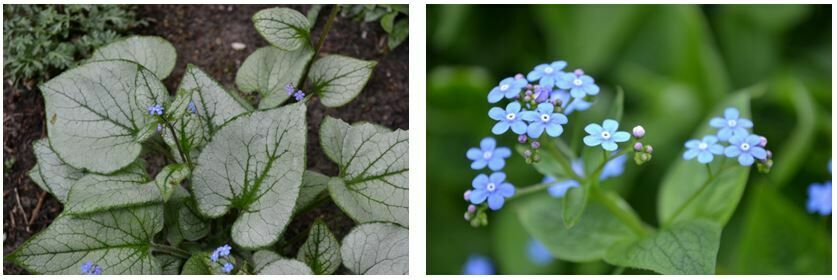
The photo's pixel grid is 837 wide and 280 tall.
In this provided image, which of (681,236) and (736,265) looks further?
(736,265)

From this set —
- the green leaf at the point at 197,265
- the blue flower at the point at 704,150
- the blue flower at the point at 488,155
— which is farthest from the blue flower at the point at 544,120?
the green leaf at the point at 197,265

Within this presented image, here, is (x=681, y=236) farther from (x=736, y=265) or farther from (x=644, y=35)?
(x=644, y=35)

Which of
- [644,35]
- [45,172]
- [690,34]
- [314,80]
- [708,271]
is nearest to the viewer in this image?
[708,271]

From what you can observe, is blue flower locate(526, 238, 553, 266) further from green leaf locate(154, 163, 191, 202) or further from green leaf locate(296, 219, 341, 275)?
green leaf locate(154, 163, 191, 202)

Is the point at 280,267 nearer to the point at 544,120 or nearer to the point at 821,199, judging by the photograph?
the point at 544,120

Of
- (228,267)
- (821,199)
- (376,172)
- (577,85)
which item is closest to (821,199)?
(821,199)

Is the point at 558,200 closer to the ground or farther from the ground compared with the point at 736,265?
farther from the ground

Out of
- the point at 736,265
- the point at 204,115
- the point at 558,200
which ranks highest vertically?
the point at 204,115
